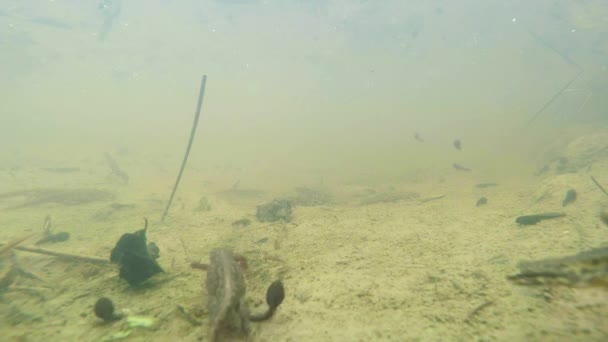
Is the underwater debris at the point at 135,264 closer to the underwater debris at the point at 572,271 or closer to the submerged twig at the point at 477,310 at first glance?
the submerged twig at the point at 477,310

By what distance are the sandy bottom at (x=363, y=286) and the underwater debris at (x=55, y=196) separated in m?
4.66

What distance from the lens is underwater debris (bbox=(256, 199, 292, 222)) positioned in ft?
16.2

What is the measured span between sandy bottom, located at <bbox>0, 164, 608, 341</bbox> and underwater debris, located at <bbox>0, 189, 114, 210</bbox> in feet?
15.3

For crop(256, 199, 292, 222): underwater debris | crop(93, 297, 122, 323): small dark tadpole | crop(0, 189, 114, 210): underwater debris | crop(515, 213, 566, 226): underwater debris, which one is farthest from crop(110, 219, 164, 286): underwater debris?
crop(0, 189, 114, 210): underwater debris

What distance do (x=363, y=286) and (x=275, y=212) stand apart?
10.4 feet

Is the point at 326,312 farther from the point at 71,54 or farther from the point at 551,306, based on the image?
the point at 71,54

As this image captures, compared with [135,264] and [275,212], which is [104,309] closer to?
[135,264]

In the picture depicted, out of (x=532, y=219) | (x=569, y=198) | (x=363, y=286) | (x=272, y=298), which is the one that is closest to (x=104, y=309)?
(x=272, y=298)

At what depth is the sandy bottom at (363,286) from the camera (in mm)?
1513

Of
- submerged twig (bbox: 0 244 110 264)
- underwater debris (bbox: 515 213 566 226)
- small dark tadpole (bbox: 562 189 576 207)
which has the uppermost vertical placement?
small dark tadpole (bbox: 562 189 576 207)

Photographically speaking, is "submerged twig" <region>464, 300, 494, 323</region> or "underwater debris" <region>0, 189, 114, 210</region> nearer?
"submerged twig" <region>464, 300, 494, 323</region>

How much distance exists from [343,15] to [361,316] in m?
42.3

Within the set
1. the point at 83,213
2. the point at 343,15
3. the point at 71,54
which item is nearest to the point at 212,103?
the point at 71,54

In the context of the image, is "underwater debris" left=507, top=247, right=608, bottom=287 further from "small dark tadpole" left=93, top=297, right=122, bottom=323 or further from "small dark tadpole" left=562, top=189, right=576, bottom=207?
"small dark tadpole" left=562, top=189, right=576, bottom=207
